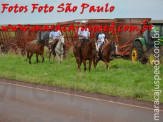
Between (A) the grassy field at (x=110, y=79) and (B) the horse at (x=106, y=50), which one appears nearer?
(A) the grassy field at (x=110, y=79)

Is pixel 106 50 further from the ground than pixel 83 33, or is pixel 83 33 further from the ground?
pixel 83 33

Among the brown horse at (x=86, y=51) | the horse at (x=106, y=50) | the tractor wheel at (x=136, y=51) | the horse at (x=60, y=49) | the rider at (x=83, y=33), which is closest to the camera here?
the rider at (x=83, y=33)

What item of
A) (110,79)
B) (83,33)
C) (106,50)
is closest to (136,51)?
(106,50)

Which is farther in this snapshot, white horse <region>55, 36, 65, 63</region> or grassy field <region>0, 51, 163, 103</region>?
white horse <region>55, 36, 65, 63</region>

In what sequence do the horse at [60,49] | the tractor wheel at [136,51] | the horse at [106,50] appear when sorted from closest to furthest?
the horse at [106,50] < the tractor wheel at [136,51] < the horse at [60,49]

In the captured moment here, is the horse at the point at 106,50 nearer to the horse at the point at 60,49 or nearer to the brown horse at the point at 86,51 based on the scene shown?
the brown horse at the point at 86,51

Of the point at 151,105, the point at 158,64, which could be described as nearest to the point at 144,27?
the point at 158,64

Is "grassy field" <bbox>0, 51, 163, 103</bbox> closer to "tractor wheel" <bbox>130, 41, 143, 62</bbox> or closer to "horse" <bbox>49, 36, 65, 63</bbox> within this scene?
"tractor wheel" <bbox>130, 41, 143, 62</bbox>

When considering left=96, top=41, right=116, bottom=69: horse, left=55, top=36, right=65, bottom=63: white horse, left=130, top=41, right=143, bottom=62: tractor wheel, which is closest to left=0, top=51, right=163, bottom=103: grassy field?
left=96, top=41, right=116, bottom=69: horse

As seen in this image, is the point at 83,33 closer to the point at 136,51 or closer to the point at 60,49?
the point at 136,51

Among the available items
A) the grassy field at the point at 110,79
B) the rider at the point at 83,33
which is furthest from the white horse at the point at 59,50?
the rider at the point at 83,33

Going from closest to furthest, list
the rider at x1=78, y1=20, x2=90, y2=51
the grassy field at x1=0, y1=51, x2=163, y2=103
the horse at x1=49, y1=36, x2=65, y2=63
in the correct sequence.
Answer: the grassy field at x1=0, y1=51, x2=163, y2=103
the rider at x1=78, y1=20, x2=90, y2=51
the horse at x1=49, y1=36, x2=65, y2=63

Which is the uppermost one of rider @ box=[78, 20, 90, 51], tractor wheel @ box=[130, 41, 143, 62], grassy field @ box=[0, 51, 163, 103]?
rider @ box=[78, 20, 90, 51]

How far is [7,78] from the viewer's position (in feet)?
62.1
